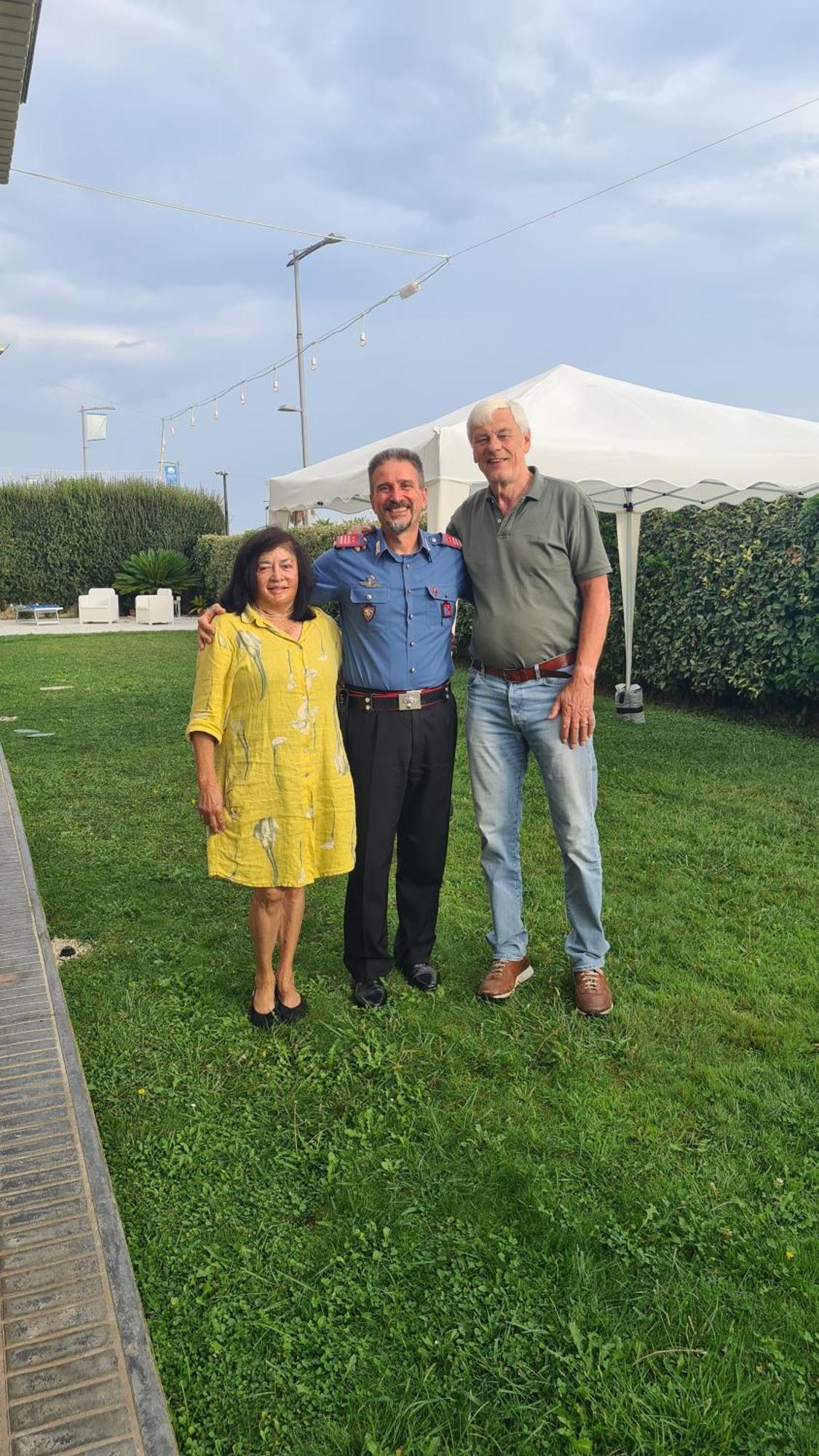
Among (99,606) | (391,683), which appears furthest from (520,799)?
(99,606)

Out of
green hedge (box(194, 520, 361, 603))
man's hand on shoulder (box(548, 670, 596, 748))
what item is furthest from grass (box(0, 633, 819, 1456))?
green hedge (box(194, 520, 361, 603))

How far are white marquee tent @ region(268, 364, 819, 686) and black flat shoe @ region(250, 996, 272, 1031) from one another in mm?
3299

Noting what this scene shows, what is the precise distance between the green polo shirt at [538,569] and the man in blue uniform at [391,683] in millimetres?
160

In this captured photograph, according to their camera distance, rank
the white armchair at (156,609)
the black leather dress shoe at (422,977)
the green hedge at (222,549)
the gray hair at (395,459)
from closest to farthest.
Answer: the gray hair at (395,459) < the black leather dress shoe at (422,977) < the green hedge at (222,549) < the white armchair at (156,609)

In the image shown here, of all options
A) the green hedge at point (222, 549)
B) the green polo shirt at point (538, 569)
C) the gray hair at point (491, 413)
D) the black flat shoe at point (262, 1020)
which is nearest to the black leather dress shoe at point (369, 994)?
the black flat shoe at point (262, 1020)

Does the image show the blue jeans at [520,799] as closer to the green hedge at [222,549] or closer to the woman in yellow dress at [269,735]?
the woman in yellow dress at [269,735]

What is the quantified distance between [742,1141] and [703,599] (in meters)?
7.77

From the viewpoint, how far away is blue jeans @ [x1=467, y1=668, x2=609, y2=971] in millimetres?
3160

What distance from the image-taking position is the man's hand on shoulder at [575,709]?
3066 mm

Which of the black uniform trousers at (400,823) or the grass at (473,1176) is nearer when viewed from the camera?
the grass at (473,1176)

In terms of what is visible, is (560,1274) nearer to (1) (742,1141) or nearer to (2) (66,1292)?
(1) (742,1141)

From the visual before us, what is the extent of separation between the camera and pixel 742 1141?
2.54 m

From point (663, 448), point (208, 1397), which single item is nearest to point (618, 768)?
point (663, 448)

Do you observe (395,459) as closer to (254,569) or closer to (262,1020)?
(254,569)
